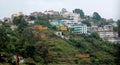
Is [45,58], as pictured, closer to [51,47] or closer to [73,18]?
[51,47]

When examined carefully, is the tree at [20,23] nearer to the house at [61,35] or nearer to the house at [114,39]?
the house at [61,35]

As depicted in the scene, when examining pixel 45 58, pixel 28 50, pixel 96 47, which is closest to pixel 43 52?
pixel 45 58

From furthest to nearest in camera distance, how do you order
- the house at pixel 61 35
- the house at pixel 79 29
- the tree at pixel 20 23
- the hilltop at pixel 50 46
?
the house at pixel 79 29 → the house at pixel 61 35 → the tree at pixel 20 23 → the hilltop at pixel 50 46

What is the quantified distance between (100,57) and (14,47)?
293 cm

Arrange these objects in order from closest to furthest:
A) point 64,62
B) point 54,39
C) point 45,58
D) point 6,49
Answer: point 6,49, point 45,58, point 64,62, point 54,39

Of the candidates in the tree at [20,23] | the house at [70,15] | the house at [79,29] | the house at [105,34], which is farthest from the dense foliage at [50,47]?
the house at [70,15]

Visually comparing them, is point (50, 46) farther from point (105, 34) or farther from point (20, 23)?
point (105, 34)

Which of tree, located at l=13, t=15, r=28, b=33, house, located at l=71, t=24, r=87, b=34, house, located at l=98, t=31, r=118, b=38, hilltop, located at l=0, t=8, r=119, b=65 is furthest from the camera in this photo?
house, located at l=71, t=24, r=87, b=34

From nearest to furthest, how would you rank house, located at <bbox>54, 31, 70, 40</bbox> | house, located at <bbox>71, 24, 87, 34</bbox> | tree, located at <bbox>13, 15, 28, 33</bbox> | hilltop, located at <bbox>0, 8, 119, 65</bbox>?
1. hilltop, located at <bbox>0, 8, 119, 65</bbox>
2. tree, located at <bbox>13, 15, 28, 33</bbox>
3. house, located at <bbox>54, 31, 70, 40</bbox>
4. house, located at <bbox>71, 24, 87, 34</bbox>

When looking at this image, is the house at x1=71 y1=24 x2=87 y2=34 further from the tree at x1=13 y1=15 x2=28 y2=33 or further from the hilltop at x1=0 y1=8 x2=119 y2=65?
the tree at x1=13 y1=15 x2=28 y2=33

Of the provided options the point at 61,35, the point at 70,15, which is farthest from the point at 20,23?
the point at 70,15

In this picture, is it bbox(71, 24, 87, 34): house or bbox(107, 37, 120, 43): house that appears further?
bbox(71, 24, 87, 34): house

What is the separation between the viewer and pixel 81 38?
9859 mm

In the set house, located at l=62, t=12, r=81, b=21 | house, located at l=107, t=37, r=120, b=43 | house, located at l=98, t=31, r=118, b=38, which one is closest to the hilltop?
house, located at l=107, t=37, r=120, b=43
